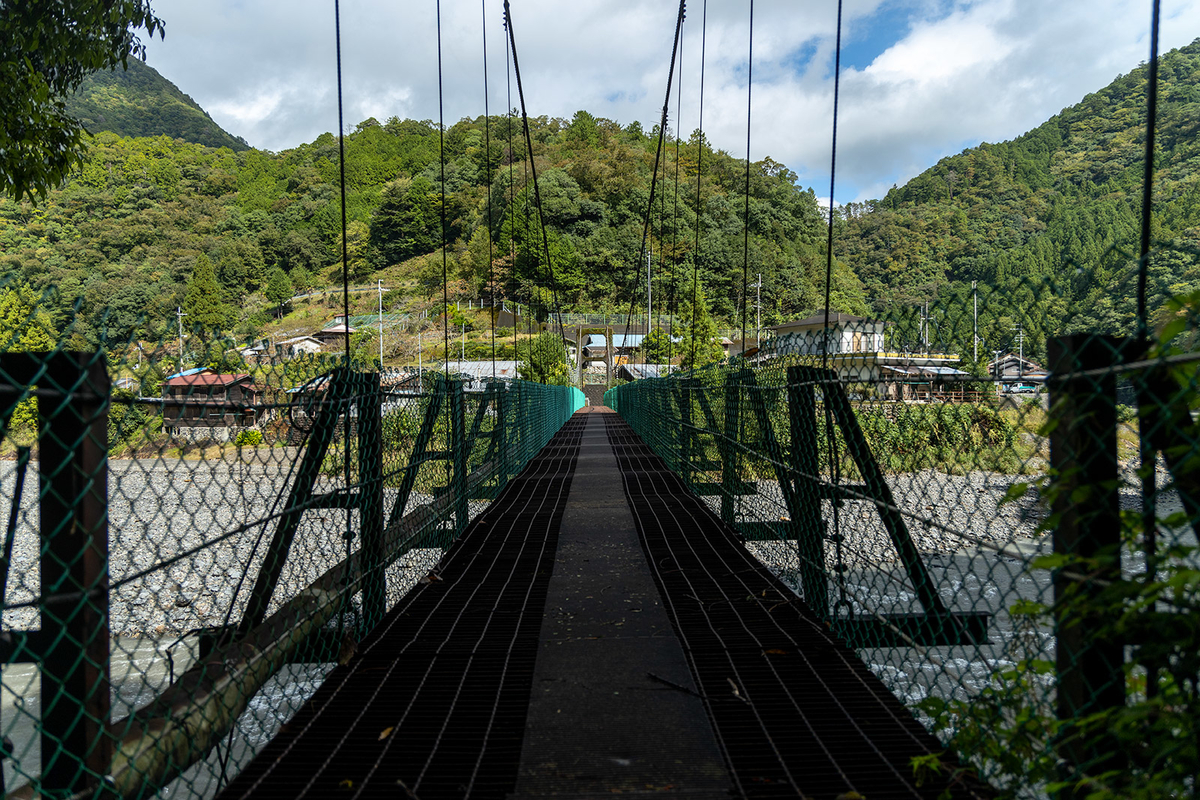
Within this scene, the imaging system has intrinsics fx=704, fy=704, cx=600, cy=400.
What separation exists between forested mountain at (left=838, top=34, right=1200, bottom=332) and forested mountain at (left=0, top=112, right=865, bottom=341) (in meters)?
24.4

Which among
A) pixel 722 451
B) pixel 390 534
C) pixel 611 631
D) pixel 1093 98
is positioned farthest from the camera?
pixel 1093 98

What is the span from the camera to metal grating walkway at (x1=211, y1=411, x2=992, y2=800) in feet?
4.72

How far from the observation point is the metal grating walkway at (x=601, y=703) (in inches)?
56.6

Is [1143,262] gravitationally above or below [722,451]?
above

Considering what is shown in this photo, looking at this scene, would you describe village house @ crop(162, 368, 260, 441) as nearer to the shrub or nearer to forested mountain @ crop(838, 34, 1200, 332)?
the shrub

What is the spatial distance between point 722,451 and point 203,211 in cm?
5470

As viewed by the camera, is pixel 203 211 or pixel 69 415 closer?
pixel 69 415

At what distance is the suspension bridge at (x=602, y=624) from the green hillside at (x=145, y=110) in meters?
41.1

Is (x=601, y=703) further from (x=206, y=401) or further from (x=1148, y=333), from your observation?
(x=1148, y=333)

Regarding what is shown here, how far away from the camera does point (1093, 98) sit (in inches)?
391

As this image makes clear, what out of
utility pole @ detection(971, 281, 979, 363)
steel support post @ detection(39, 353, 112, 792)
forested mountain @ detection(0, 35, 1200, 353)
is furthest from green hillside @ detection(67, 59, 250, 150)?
utility pole @ detection(971, 281, 979, 363)

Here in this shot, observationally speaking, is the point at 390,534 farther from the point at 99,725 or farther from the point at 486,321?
the point at 486,321

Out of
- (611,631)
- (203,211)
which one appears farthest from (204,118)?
(611,631)

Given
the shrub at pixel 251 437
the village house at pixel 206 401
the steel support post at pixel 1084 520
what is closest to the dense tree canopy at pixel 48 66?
the shrub at pixel 251 437
